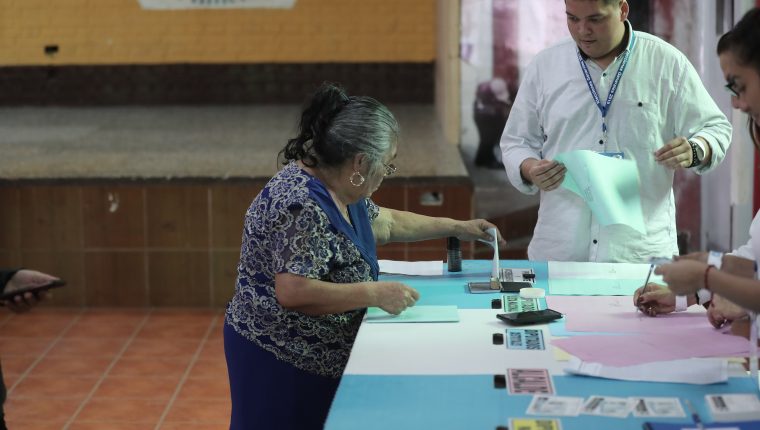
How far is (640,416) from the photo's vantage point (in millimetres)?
2293

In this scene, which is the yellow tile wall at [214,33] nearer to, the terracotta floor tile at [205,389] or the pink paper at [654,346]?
the terracotta floor tile at [205,389]

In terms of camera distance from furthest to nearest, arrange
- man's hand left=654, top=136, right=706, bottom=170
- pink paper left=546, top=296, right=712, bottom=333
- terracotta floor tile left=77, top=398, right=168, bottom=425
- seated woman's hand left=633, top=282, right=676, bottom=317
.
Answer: terracotta floor tile left=77, top=398, right=168, bottom=425 < man's hand left=654, top=136, right=706, bottom=170 < seated woman's hand left=633, top=282, right=676, bottom=317 < pink paper left=546, top=296, right=712, bottom=333

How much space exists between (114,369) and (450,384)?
122 inches

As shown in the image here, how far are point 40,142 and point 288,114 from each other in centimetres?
211

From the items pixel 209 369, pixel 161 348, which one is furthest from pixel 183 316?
pixel 209 369

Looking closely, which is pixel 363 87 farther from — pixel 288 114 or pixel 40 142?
pixel 40 142

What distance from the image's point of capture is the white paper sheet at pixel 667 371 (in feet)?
8.15

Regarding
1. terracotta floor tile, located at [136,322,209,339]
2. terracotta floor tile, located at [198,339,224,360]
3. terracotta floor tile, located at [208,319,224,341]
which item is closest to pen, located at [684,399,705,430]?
terracotta floor tile, located at [198,339,224,360]

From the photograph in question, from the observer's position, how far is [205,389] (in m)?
4.96

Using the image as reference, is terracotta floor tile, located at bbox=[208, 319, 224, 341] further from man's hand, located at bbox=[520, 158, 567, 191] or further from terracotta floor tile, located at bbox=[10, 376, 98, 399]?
man's hand, located at bbox=[520, 158, 567, 191]

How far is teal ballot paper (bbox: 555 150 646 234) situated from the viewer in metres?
3.30

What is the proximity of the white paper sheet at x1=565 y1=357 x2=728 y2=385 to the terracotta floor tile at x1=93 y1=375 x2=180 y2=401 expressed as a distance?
8.98 feet

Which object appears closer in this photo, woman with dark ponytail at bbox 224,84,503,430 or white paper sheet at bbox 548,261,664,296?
woman with dark ponytail at bbox 224,84,503,430

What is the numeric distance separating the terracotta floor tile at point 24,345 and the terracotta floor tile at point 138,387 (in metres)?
0.60
